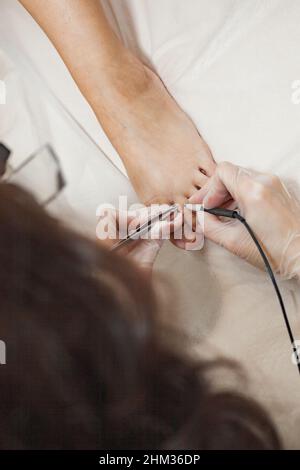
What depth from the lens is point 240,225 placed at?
2.52 feet

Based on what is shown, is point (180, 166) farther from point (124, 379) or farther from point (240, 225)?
point (124, 379)

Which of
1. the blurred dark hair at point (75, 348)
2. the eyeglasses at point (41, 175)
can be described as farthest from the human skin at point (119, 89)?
the blurred dark hair at point (75, 348)

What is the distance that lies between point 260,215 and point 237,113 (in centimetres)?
18

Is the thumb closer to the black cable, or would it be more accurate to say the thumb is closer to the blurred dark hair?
the black cable

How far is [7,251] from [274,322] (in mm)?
377

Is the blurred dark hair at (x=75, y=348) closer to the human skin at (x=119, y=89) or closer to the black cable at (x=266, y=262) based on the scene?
the black cable at (x=266, y=262)

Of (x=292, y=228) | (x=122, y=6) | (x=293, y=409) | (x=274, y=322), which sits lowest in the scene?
(x=293, y=409)

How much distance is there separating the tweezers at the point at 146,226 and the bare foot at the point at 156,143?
7cm

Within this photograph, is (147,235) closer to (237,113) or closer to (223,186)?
(223,186)

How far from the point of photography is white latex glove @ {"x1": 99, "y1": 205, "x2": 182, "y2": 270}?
0.71 m

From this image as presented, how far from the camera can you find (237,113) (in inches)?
33.2

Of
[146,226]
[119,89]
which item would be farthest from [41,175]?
[119,89]

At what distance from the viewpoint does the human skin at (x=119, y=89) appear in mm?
894

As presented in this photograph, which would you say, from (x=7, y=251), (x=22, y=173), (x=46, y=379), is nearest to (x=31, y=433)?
(x=46, y=379)
